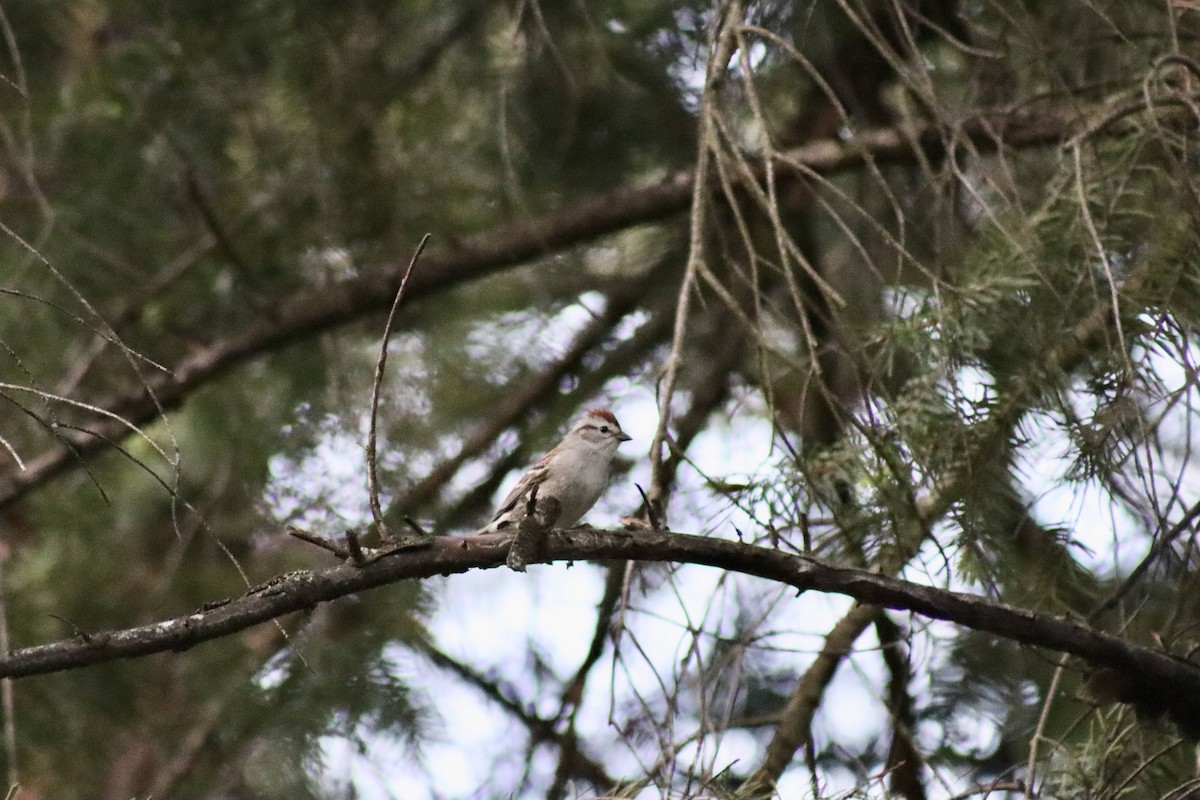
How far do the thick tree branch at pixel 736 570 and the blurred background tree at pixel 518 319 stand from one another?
0.32 m

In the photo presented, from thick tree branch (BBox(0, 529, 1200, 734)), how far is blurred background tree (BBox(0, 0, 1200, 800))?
Result: 32 centimetres

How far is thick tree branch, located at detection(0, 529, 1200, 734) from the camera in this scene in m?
2.54

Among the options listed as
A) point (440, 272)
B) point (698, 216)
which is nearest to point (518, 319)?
point (440, 272)

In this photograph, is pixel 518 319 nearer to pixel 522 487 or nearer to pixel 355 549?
pixel 522 487

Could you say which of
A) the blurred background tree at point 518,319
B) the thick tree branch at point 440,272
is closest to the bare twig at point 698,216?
the blurred background tree at point 518,319

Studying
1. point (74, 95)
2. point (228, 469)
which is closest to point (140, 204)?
point (74, 95)

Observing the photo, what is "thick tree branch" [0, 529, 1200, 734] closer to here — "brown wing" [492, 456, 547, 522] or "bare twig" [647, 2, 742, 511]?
"bare twig" [647, 2, 742, 511]

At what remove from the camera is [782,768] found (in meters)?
3.82

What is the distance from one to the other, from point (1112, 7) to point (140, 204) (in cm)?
357

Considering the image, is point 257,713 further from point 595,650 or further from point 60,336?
point 60,336

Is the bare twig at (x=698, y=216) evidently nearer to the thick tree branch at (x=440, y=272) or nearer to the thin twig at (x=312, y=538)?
the thin twig at (x=312, y=538)

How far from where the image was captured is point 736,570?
2844 millimetres

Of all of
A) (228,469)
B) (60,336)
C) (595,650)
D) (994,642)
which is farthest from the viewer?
(228,469)

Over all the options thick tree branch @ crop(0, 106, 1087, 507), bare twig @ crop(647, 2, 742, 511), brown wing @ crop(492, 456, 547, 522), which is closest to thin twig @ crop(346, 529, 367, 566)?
bare twig @ crop(647, 2, 742, 511)
